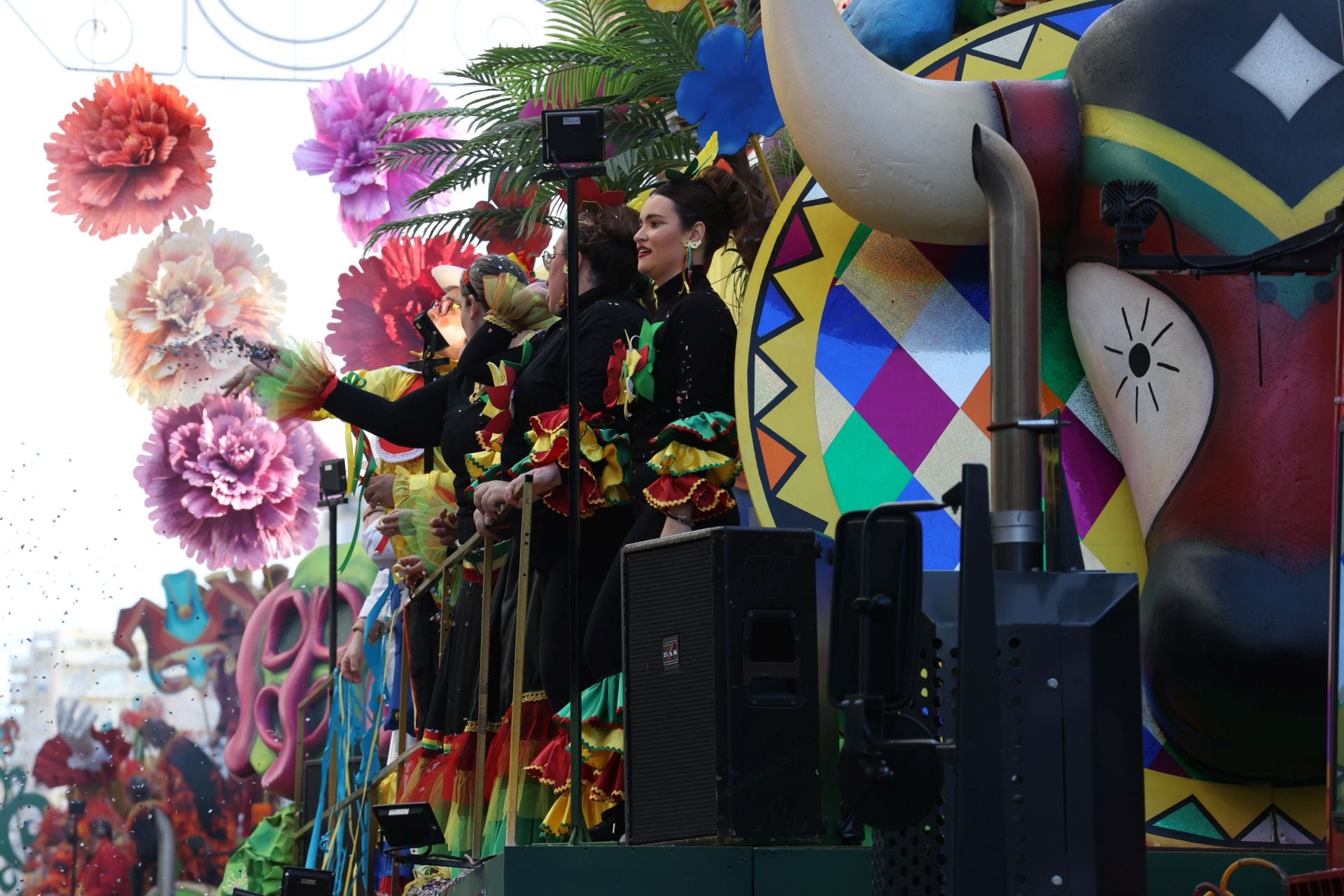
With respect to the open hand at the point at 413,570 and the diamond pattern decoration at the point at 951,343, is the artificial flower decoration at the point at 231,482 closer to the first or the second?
the open hand at the point at 413,570

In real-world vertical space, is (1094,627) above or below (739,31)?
below

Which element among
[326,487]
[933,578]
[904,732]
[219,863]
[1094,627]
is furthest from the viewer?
[219,863]

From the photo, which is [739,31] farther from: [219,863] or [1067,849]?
[219,863]

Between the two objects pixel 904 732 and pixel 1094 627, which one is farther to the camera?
pixel 1094 627

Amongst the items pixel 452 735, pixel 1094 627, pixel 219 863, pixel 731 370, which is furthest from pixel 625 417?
pixel 219 863

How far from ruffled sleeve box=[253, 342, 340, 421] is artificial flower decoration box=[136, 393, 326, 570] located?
772 centimetres

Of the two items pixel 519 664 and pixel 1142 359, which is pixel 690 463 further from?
pixel 1142 359

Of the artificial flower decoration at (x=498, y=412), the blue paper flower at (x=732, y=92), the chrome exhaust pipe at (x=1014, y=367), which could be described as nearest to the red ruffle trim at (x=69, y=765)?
the artificial flower decoration at (x=498, y=412)

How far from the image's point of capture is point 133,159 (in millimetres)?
14570

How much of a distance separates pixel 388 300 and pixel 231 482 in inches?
136

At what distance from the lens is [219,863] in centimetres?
1402

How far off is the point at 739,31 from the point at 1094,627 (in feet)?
9.24

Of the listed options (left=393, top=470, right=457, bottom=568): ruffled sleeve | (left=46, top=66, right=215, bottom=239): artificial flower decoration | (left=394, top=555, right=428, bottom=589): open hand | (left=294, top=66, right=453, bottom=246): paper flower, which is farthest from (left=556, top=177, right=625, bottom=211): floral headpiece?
(left=46, top=66, right=215, bottom=239): artificial flower decoration

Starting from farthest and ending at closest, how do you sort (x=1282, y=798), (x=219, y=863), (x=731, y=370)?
(x=219, y=863) → (x=731, y=370) → (x=1282, y=798)
